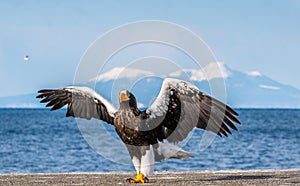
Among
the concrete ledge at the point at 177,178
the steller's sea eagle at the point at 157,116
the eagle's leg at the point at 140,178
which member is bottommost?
the concrete ledge at the point at 177,178

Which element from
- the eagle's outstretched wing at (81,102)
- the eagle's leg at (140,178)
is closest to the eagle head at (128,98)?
the eagle's outstretched wing at (81,102)

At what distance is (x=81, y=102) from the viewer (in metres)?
16.8

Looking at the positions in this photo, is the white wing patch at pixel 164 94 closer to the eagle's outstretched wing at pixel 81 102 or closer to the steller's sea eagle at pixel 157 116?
the steller's sea eagle at pixel 157 116

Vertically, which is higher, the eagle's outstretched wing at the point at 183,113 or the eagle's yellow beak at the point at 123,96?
the eagle's yellow beak at the point at 123,96

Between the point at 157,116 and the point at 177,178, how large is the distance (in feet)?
8.64

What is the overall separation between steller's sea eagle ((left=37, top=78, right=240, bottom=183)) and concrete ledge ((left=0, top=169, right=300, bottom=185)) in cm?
71

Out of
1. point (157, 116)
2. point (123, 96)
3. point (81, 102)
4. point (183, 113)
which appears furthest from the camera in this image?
point (81, 102)

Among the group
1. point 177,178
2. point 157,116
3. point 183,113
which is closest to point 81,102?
point 157,116

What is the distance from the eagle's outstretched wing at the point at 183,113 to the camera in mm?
15422

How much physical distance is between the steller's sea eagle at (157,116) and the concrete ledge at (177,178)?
2.32 feet

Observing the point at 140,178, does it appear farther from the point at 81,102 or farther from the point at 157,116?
the point at 81,102

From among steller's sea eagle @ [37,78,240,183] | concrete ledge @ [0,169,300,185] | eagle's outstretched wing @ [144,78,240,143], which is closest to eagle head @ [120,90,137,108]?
steller's sea eagle @ [37,78,240,183]

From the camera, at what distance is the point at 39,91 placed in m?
17.7

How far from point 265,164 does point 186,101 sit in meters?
40.3
